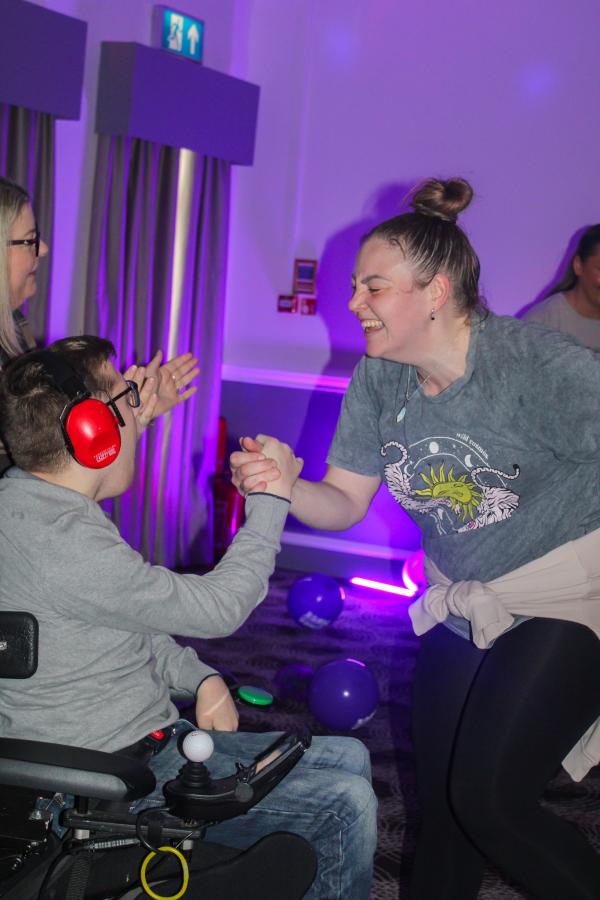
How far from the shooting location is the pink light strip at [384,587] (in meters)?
5.60

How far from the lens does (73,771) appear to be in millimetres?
1515

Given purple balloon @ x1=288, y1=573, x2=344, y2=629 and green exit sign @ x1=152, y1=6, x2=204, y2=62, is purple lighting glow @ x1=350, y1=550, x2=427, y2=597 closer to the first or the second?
purple balloon @ x1=288, y1=573, x2=344, y2=629

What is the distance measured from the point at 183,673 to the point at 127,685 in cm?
21

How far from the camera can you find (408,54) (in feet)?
19.2

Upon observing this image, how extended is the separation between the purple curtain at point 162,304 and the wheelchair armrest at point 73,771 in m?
3.84

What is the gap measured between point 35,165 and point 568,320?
8.18 ft

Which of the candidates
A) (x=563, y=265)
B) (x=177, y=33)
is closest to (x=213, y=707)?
(x=563, y=265)

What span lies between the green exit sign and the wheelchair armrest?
4661 mm

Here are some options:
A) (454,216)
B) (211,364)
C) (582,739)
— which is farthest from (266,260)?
(582,739)

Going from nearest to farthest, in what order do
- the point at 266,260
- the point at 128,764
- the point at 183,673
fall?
the point at 128,764 < the point at 183,673 < the point at 266,260

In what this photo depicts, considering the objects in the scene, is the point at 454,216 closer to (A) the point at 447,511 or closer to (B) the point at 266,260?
(A) the point at 447,511

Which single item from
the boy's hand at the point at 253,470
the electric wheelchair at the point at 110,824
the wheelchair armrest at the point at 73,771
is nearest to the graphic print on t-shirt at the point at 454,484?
the boy's hand at the point at 253,470

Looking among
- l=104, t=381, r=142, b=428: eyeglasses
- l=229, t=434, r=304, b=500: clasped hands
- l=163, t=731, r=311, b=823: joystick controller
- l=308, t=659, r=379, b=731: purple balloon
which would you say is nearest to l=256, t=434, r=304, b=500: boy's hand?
l=229, t=434, r=304, b=500: clasped hands

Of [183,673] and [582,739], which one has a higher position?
[183,673]
